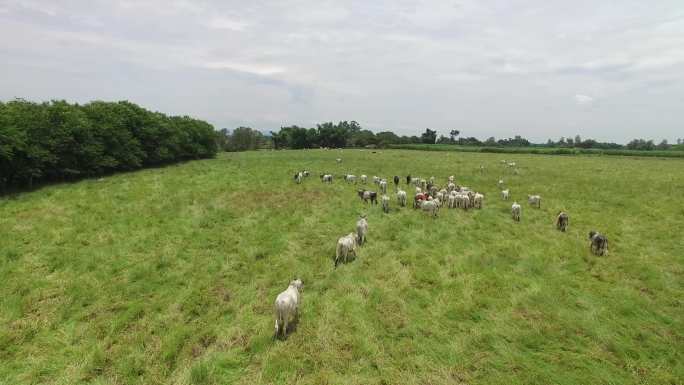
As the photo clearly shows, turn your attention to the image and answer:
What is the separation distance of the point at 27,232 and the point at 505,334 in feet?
65.6

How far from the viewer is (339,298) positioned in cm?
899

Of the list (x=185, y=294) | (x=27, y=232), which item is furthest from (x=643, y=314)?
(x=27, y=232)

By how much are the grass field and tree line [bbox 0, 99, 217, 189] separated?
24.0ft

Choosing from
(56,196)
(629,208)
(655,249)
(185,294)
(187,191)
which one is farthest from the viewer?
(187,191)

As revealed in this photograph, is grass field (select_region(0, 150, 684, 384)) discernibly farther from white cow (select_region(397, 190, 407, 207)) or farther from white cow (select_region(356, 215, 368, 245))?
white cow (select_region(397, 190, 407, 207))

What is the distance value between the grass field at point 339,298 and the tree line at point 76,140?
7325 millimetres

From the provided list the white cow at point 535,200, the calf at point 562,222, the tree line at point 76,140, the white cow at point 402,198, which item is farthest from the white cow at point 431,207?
the tree line at point 76,140

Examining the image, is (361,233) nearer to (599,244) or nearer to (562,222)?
(599,244)

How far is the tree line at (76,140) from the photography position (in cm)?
2250

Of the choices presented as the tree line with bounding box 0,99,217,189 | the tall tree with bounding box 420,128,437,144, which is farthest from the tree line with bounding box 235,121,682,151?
the tree line with bounding box 0,99,217,189

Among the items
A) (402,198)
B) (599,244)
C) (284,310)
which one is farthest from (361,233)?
(599,244)

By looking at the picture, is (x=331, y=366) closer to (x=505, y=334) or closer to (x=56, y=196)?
(x=505, y=334)

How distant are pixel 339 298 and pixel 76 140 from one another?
32.0m

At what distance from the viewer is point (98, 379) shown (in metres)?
6.40
